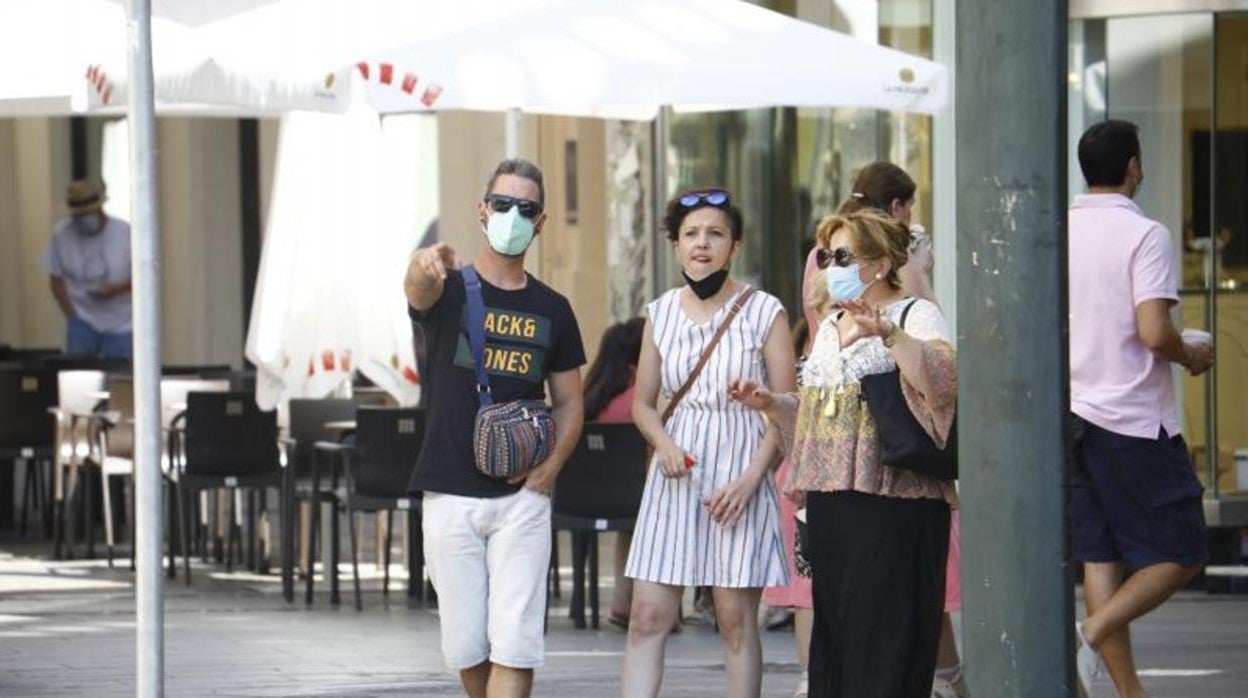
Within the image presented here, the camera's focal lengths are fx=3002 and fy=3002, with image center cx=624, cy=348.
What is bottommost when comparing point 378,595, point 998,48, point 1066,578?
point 378,595

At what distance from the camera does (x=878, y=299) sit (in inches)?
328

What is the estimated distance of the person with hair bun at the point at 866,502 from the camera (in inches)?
318

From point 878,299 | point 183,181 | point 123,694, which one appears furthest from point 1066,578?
point 183,181

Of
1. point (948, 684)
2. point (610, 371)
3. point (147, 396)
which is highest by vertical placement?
point (147, 396)

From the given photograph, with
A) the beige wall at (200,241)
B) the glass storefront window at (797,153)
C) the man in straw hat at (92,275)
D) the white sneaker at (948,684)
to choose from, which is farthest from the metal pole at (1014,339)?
the beige wall at (200,241)

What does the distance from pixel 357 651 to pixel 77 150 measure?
50.7 feet

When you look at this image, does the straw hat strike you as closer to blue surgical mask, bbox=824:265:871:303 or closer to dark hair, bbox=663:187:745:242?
dark hair, bbox=663:187:745:242

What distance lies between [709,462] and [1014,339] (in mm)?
3841

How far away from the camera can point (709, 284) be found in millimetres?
9328

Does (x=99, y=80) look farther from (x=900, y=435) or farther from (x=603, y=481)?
(x=900, y=435)

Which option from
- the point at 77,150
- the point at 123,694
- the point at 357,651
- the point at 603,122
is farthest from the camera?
the point at 77,150

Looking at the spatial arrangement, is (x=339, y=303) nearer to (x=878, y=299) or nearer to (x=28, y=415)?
(x=28, y=415)

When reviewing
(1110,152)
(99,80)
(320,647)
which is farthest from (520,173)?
(320,647)

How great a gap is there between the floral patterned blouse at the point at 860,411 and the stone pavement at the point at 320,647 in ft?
10.0
